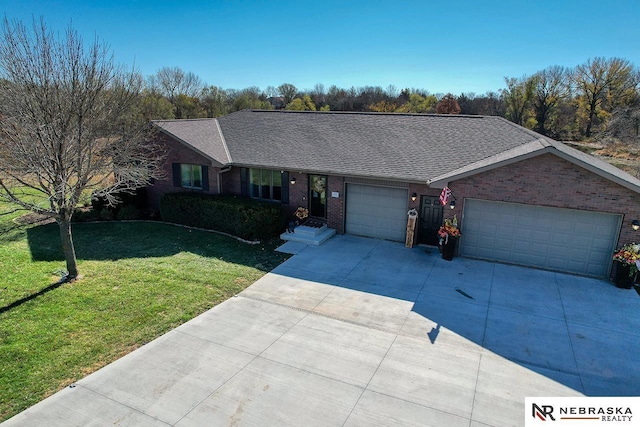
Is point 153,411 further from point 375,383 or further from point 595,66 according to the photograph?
point 595,66

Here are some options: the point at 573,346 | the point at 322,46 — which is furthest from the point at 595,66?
the point at 573,346

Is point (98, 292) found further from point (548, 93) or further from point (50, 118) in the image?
point (548, 93)

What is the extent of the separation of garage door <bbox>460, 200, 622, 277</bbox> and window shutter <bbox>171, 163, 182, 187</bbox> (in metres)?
12.4

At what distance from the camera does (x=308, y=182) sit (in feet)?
50.1

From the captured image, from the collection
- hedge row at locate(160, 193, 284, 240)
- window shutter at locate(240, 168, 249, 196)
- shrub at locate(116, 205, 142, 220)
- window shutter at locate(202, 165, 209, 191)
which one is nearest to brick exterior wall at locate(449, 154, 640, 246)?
hedge row at locate(160, 193, 284, 240)

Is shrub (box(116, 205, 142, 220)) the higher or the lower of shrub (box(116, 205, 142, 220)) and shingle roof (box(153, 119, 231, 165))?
the lower

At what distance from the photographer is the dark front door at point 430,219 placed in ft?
44.2

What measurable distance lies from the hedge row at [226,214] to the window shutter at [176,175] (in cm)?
83

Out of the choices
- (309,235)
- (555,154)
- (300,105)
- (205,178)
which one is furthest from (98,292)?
(300,105)

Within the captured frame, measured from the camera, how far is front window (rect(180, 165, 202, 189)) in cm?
1711

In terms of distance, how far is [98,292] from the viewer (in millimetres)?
10211

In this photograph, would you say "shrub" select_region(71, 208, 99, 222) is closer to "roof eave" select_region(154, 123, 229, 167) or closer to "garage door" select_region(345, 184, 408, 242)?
"roof eave" select_region(154, 123, 229, 167)

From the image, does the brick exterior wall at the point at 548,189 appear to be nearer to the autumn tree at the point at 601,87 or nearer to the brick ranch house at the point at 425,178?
the brick ranch house at the point at 425,178

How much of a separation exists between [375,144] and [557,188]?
6.69 m
